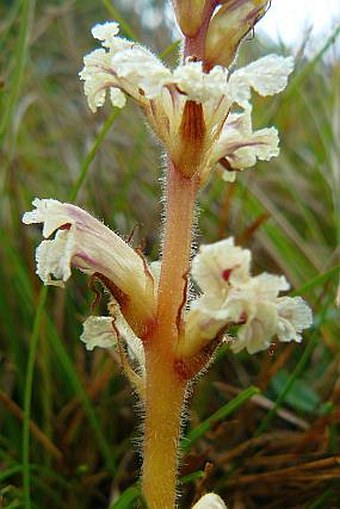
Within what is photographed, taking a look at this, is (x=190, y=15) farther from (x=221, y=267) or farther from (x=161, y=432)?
(x=161, y=432)

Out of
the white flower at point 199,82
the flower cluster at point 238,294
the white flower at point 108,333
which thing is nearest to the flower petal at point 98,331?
the white flower at point 108,333

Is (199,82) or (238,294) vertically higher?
(199,82)

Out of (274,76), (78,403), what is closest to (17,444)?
(78,403)

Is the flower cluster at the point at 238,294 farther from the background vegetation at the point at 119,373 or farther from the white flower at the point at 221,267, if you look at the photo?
the background vegetation at the point at 119,373

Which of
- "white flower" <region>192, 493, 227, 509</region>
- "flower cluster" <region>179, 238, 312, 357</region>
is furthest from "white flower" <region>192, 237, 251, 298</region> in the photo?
"white flower" <region>192, 493, 227, 509</region>

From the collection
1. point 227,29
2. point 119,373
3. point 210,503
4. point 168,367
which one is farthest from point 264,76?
point 119,373

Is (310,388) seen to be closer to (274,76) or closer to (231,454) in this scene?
(231,454)
